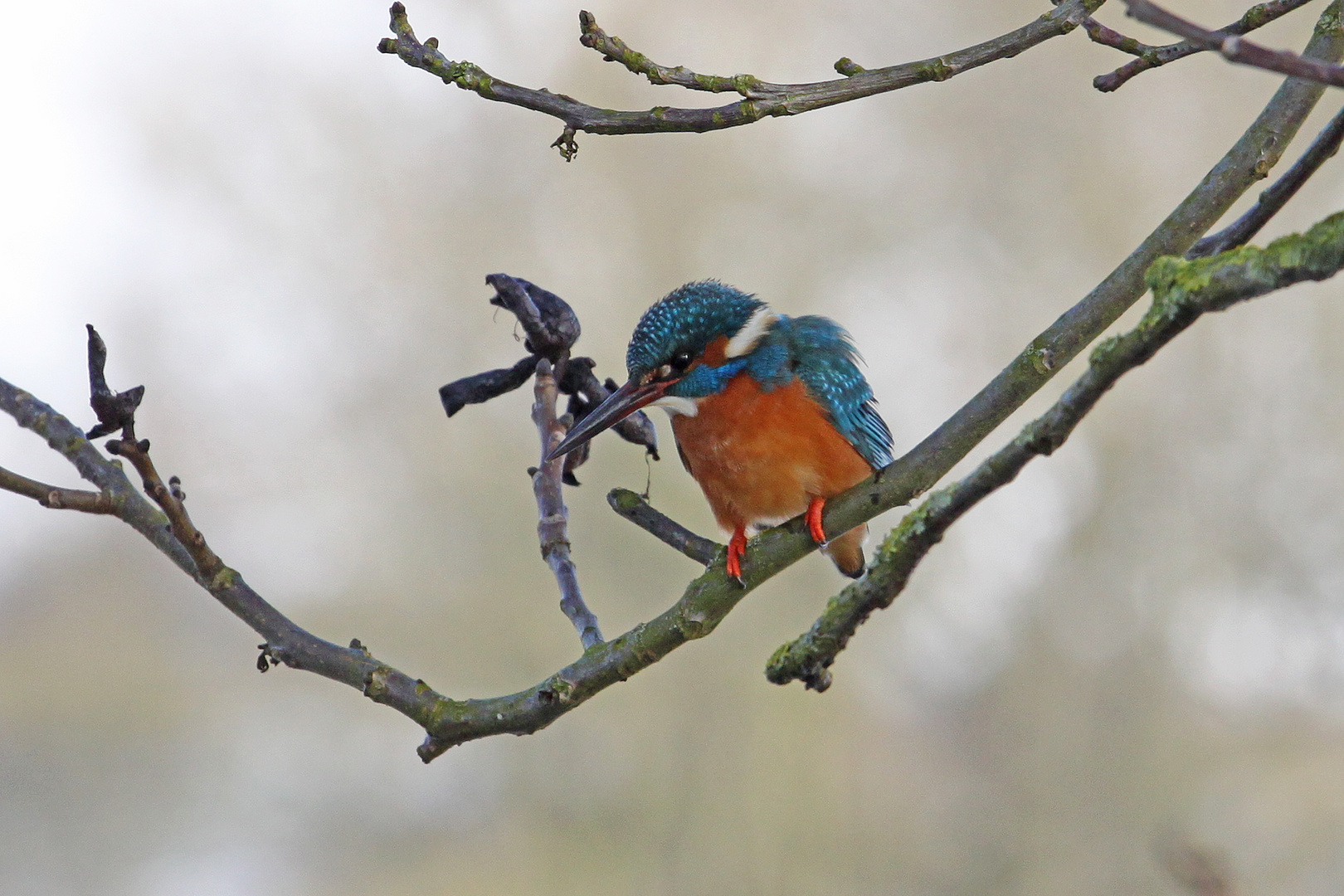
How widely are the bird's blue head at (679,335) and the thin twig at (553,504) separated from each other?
0.89 feet

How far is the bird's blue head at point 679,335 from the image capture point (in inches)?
123

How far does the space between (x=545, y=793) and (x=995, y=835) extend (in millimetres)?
2999

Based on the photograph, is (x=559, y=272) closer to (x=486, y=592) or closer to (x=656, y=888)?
(x=486, y=592)

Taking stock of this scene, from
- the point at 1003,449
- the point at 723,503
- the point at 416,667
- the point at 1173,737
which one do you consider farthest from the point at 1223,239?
the point at 1173,737

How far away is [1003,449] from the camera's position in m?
1.53

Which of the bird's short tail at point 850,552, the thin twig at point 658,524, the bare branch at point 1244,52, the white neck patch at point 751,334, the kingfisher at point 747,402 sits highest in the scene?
the white neck patch at point 751,334

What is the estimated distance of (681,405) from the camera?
10.8ft

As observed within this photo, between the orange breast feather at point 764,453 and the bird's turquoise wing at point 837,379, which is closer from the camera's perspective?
the orange breast feather at point 764,453

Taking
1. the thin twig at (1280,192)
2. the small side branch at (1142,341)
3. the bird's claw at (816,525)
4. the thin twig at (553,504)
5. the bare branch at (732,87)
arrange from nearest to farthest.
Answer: the small side branch at (1142,341)
the thin twig at (1280,192)
the bare branch at (732,87)
the bird's claw at (816,525)
the thin twig at (553,504)

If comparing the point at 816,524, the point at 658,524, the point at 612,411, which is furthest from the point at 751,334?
the point at 816,524

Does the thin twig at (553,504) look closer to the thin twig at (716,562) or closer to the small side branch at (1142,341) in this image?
the thin twig at (716,562)

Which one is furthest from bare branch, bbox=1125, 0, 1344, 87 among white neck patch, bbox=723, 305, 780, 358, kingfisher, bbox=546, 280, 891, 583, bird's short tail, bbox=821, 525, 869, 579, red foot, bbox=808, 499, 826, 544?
bird's short tail, bbox=821, 525, 869, 579

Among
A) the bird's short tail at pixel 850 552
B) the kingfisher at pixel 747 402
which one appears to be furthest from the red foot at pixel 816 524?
the bird's short tail at pixel 850 552

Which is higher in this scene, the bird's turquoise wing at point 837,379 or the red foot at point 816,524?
the bird's turquoise wing at point 837,379
